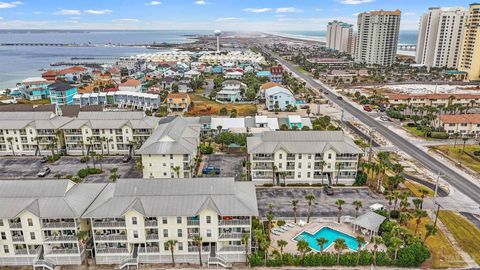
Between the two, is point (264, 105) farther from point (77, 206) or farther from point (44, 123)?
point (77, 206)

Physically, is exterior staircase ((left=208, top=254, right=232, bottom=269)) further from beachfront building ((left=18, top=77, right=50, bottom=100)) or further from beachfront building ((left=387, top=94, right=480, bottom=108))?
beachfront building ((left=18, top=77, right=50, bottom=100))

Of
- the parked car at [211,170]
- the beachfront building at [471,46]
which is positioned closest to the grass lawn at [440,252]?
the parked car at [211,170]

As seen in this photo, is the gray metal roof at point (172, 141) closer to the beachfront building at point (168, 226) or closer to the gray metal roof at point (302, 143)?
the gray metal roof at point (302, 143)

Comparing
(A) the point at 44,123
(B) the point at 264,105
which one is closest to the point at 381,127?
(B) the point at 264,105

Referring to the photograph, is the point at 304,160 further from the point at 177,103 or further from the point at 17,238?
the point at 177,103

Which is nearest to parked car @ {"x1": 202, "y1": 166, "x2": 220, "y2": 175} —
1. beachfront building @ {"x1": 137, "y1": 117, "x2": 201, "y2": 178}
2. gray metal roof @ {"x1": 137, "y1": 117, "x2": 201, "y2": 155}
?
beachfront building @ {"x1": 137, "y1": 117, "x2": 201, "y2": 178}

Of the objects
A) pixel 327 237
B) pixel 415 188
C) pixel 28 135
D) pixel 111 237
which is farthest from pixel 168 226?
pixel 28 135
